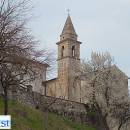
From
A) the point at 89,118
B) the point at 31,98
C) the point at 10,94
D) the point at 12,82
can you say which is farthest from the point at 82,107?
the point at 12,82

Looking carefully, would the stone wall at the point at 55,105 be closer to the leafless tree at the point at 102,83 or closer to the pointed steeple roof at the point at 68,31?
the leafless tree at the point at 102,83

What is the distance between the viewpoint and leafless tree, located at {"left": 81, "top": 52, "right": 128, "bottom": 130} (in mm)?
55594

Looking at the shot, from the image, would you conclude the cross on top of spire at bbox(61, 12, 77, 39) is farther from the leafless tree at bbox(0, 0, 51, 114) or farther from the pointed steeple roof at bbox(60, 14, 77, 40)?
the leafless tree at bbox(0, 0, 51, 114)

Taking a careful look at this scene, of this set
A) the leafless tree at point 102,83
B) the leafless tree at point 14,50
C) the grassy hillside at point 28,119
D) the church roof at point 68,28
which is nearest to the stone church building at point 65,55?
the church roof at point 68,28

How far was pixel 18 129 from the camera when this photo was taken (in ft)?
117

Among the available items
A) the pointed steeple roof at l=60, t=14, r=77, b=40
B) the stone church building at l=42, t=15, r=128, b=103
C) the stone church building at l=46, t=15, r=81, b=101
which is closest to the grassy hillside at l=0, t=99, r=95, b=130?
the stone church building at l=42, t=15, r=128, b=103

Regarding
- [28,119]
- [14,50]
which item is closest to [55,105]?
[28,119]

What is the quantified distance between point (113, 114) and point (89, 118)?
353 cm

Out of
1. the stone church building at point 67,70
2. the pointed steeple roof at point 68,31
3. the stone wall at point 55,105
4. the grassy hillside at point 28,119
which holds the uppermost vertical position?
the pointed steeple roof at point 68,31

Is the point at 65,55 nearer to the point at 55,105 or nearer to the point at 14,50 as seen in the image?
the point at 55,105

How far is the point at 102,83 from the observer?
186ft

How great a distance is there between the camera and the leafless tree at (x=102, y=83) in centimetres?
5559

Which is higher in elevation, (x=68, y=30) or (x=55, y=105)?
(x=68, y=30)

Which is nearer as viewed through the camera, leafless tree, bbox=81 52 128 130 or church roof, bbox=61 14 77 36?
leafless tree, bbox=81 52 128 130
